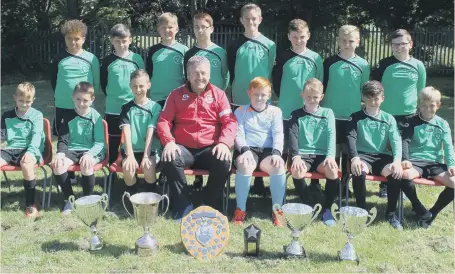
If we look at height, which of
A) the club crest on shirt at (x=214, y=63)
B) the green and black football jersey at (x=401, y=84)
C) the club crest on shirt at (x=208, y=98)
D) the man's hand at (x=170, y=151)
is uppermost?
the club crest on shirt at (x=214, y=63)

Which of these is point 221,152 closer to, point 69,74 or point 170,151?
point 170,151

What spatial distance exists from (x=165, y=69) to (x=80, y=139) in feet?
3.80

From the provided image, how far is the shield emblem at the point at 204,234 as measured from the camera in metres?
3.89

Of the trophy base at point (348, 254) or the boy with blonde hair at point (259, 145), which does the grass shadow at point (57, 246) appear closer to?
the boy with blonde hair at point (259, 145)

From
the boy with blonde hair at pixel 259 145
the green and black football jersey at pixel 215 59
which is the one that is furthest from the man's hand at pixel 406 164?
the green and black football jersey at pixel 215 59

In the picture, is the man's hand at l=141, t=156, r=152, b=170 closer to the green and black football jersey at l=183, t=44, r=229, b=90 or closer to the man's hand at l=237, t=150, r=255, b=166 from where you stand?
the man's hand at l=237, t=150, r=255, b=166

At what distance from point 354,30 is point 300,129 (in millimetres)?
1170

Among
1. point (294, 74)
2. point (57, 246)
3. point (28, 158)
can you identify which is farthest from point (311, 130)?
point (28, 158)

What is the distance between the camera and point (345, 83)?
509 centimetres

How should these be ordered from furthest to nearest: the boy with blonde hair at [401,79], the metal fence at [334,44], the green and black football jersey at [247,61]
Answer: the metal fence at [334,44], the green and black football jersey at [247,61], the boy with blonde hair at [401,79]

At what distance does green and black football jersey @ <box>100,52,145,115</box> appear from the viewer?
209 inches

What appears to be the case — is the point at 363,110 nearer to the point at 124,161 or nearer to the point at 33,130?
the point at 124,161

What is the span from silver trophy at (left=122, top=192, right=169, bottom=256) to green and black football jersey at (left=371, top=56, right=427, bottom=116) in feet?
8.64

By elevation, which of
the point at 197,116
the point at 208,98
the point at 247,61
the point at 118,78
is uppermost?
the point at 247,61
